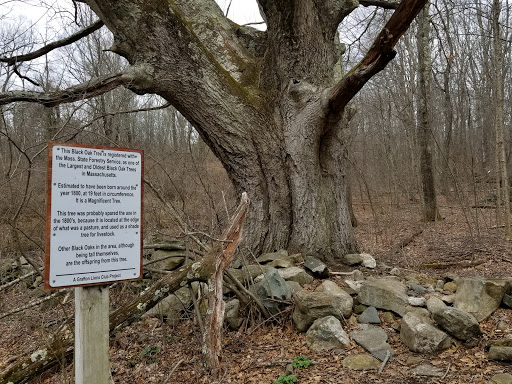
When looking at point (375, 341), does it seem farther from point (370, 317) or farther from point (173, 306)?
point (173, 306)

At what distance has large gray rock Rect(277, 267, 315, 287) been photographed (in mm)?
4129

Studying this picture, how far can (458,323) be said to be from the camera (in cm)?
308

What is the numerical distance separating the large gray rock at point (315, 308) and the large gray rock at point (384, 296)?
27 centimetres

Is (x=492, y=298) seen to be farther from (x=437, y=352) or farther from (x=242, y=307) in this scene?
(x=242, y=307)

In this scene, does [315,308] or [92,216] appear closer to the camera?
[92,216]

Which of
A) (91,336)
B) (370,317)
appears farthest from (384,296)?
(91,336)

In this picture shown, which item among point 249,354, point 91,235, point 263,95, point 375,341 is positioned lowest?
point 249,354

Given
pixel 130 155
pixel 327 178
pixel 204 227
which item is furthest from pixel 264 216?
pixel 130 155

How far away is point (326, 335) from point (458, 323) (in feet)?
3.59

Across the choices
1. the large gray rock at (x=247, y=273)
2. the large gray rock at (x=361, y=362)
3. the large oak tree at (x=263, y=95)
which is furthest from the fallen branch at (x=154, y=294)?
the large oak tree at (x=263, y=95)

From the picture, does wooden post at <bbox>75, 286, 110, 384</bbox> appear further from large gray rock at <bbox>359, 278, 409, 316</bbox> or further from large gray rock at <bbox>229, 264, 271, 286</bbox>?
large gray rock at <bbox>359, 278, 409, 316</bbox>

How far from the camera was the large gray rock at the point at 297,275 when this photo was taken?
4.13 meters

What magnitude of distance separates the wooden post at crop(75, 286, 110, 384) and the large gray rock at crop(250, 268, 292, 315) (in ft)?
6.50

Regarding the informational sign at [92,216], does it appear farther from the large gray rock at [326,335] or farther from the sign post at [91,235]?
the large gray rock at [326,335]
